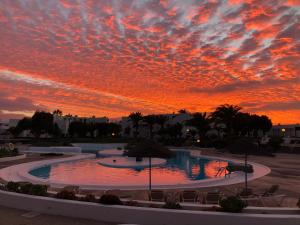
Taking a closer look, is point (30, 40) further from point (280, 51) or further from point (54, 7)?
point (280, 51)

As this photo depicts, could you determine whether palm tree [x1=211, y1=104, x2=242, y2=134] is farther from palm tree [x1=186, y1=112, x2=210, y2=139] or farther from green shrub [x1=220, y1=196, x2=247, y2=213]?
green shrub [x1=220, y1=196, x2=247, y2=213]

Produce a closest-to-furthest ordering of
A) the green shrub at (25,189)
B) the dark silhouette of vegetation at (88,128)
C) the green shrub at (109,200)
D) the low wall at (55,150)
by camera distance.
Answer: the green shrub at (109,200) < the green shrub at (25,189) < the low wall at (55,150) < the dark silhouette of vegetation at (88,128)

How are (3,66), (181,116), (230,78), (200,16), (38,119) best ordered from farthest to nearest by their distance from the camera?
(181,116), (38,119), (230,78), (3,66), (200,16)

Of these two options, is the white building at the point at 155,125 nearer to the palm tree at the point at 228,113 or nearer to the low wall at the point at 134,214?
the palm tree at the point at 228,113

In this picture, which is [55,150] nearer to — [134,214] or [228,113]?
[228,113]

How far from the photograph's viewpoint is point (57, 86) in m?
36.1

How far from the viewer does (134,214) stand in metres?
7.59

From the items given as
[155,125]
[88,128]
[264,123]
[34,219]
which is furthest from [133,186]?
[155,125]

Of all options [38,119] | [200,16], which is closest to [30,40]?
[200,16]

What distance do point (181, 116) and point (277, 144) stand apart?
45376 mm

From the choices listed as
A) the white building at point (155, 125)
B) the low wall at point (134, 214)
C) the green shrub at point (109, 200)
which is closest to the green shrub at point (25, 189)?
the low wall at point (134, 214)

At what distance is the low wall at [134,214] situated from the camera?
694cm

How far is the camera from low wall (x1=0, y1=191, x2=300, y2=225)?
22.8 feet

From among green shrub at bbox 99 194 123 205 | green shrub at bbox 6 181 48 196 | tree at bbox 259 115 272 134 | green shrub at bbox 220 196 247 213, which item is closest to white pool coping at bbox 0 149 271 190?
green shrub at bbox 6 181 48 196
